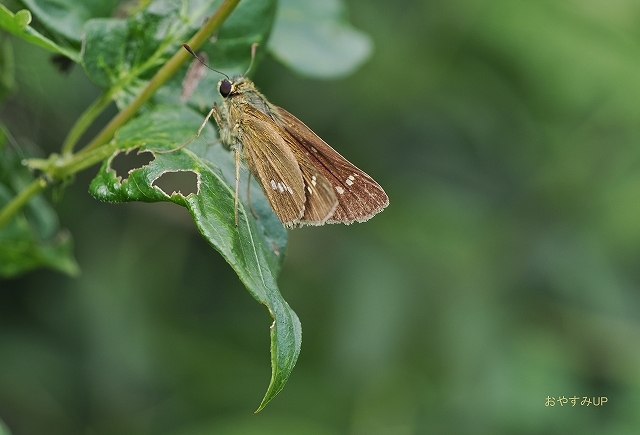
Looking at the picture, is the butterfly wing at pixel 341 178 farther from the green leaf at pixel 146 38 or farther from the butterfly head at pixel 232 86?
the green leaf at pixel 146 38

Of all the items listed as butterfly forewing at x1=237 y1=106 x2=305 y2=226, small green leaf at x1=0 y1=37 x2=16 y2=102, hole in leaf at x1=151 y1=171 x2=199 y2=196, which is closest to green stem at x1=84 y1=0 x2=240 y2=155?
butterfly forewing at x1=237 y1=106 x2=305 y2=226

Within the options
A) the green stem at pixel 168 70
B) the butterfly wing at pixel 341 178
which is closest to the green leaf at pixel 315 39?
the butterfly wing at pixel 341 178

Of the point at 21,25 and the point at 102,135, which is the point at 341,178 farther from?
the point at 21,25

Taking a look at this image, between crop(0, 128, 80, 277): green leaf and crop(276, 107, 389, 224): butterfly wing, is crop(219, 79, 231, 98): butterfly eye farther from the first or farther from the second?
crop(0, 128, 80, 277): green leaf

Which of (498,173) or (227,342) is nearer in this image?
(227,342)

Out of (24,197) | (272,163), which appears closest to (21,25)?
(24,197)

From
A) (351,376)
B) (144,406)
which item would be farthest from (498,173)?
(144,406)

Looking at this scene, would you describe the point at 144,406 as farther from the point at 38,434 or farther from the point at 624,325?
the point at 624,325
